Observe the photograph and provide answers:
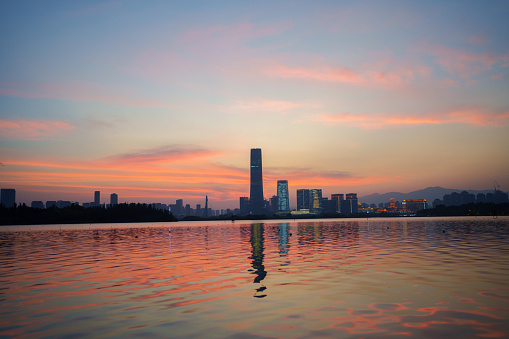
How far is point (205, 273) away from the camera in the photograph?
33.6m

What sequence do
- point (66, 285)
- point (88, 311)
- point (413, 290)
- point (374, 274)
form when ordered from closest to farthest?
point (88, 311) → point (413, 290) → point (66, 285) → point (374, 274)

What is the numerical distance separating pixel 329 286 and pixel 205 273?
1158 centimetres

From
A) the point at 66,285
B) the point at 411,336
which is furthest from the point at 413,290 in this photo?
the point at 66,285

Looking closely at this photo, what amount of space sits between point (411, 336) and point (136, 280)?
2138 centimetres

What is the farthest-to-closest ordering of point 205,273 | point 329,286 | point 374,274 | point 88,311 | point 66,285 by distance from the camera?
point 205,273
point 374,274
point 66,285
point 329,286
point 88,311

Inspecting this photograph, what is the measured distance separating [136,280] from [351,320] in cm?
1836

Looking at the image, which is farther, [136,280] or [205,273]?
[205,273]

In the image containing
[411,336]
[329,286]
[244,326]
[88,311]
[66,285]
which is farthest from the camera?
[66,285]

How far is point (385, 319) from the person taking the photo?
18.2 m

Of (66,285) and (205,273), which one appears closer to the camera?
(66,285)

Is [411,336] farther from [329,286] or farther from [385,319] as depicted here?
[329,286]

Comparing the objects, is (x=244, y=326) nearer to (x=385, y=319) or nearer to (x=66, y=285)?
(x=385, y=319)

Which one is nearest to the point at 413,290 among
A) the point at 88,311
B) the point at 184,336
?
the point at 184,336

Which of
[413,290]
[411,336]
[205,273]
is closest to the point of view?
[411,336]
